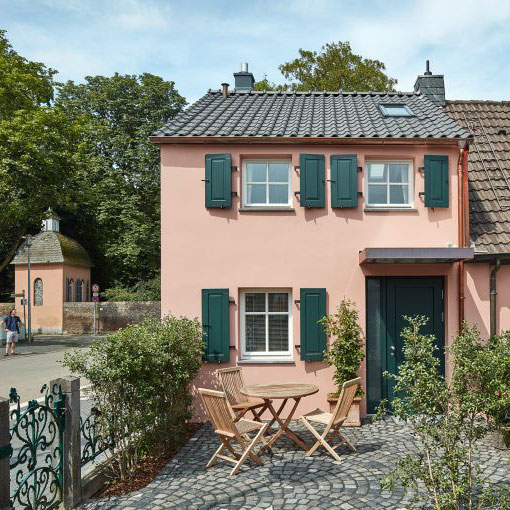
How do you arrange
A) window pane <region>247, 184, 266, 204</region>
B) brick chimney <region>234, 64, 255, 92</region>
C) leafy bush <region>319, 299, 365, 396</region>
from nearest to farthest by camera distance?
leafy bush <region>319, 299, 365, 396</region> < window pane <region>247, 184, 266, 204</region> < brick chimney <region>234, 64, 255, 92</region>

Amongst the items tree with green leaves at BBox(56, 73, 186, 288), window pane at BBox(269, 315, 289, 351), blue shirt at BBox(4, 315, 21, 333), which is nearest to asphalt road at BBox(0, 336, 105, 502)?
blue shirt at BBox(4, 315, 21, 333)

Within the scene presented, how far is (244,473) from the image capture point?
21.3 ft

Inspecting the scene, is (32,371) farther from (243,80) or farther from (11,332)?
(243,80)

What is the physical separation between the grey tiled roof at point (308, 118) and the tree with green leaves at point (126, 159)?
19.9 meters

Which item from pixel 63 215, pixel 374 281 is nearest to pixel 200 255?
pixel 374 281

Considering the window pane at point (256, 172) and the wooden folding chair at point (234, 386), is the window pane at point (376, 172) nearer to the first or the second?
the window pane at point (256, 172)

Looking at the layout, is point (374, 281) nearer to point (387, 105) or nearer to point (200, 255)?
point (200, 255)

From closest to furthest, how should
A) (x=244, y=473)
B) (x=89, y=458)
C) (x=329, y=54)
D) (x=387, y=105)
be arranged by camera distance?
(x=89, y=458)
(x=244, y=473)
(x=387, y=105)
(x=329, y=54)

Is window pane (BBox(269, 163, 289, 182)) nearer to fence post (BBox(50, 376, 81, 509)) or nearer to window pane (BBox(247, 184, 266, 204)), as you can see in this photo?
window pane (BBox(247, 184, 266, 204))

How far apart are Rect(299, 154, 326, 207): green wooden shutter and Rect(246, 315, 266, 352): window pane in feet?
7.90

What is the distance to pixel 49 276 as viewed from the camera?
3281cm

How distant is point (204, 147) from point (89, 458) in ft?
19.4

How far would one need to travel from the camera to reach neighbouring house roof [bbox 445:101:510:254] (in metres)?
9.63

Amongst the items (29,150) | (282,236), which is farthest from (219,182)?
(29,150)
